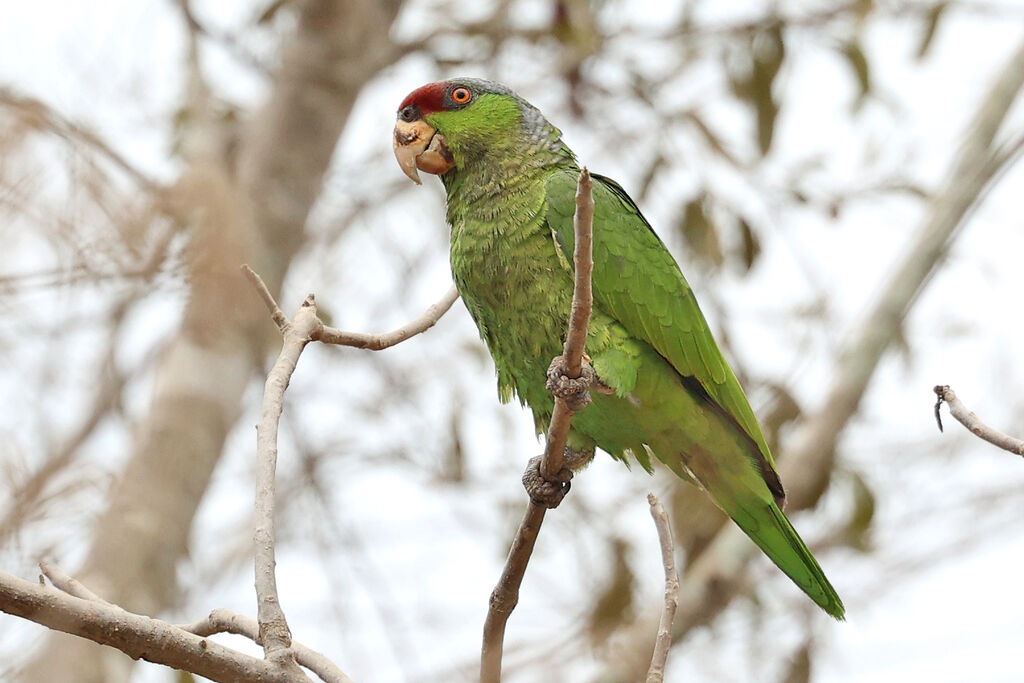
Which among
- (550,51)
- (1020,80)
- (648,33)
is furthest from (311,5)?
(1020,80)

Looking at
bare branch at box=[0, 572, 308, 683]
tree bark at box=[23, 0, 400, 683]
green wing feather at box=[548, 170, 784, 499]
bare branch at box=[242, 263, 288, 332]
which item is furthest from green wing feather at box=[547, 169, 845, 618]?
bare branch at box=[0, 572, 308, 683]

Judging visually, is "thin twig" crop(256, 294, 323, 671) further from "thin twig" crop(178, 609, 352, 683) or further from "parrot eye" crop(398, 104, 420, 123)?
"parrot eye" crop(398, 104, 420, 123)

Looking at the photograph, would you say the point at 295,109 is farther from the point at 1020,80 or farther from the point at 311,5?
the point at 1020,80

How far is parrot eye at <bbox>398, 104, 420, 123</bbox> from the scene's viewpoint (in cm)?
291

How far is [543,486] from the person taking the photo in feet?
7.15

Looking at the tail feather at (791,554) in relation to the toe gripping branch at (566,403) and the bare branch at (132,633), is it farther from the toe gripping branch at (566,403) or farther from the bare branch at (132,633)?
the bare branch at (132,633)

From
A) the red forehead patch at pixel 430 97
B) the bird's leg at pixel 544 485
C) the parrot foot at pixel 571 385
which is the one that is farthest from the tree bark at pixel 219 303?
the parrot foot at pixel 571 385

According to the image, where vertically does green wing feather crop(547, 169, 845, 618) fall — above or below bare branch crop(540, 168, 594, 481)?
above

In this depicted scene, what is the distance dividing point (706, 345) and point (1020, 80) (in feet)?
7.12

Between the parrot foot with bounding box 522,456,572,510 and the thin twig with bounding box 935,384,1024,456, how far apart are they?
0.75 m

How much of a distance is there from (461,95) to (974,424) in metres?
1.66

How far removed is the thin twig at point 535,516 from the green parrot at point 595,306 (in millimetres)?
451

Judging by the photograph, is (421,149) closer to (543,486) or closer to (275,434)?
(543,486)

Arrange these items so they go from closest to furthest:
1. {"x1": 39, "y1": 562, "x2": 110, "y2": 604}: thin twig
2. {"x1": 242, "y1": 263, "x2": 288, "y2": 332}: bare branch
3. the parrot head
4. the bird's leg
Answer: {"x1": 39, "y1": 562, "x2": 110, "y2": 604}: thin twig
{"x1": 242, "y1": 263, "x2": 288, "y2": 332}: bare branch
the bird's leg
the parrot head
